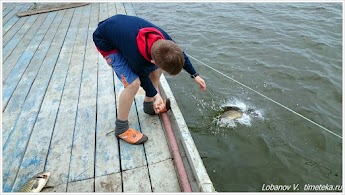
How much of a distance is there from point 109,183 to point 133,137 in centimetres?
51

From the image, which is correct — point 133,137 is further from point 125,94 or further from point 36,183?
point 36,183

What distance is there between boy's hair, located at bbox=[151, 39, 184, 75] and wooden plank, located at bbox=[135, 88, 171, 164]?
886mm

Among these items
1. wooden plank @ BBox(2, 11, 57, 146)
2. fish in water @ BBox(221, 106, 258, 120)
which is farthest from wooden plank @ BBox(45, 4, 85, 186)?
fish in water @ BBox(221, 106, 258, 120)

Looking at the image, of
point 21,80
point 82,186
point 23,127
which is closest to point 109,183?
point 82,186

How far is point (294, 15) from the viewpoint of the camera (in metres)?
7.91

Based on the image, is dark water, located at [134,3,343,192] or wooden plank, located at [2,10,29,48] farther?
wooden plank, located at [2,10,29,48]

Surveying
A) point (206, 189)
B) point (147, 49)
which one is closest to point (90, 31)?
point (147, 49)

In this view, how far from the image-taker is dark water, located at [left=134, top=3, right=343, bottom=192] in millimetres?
3363

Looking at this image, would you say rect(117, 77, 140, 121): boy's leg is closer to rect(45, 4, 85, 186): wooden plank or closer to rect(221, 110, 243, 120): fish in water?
rect(45, 4, 85, 186): wooden plank

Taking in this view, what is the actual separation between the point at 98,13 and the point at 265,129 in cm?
526

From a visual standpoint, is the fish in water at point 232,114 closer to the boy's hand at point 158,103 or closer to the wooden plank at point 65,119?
the boy's hand at point 158,103

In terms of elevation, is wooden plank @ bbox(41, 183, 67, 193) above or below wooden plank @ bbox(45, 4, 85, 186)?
below

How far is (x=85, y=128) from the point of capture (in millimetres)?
3086

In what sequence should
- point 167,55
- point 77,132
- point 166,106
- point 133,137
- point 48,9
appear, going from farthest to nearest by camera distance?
point 48,9
point 166,106
point 77,132
point 133,137
point 167,55
